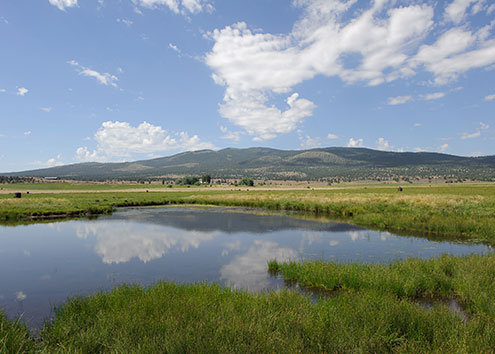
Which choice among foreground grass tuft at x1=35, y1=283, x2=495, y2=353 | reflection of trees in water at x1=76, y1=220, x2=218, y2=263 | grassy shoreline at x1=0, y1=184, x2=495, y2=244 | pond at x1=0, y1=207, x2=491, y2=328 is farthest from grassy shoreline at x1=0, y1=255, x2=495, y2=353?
grassy shoreline at x1=0, y1=184, x2=495, y2=244

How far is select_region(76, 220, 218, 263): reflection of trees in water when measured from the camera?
61.1 ft

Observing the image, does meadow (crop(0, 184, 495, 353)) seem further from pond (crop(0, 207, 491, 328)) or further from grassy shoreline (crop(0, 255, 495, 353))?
pond (crop(0, 207, 491, 328))

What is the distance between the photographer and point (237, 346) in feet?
17.6

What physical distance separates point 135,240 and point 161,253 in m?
5.28

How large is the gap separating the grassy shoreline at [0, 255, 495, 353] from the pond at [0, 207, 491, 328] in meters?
2.58

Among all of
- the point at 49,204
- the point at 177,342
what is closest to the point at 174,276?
the point at 177,342

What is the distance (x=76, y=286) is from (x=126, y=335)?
27.0 ft

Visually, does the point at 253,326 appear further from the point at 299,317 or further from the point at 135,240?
the point at 135,240

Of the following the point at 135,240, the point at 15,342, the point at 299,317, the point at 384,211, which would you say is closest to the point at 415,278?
the point at 299,317

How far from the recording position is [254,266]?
50.8ft

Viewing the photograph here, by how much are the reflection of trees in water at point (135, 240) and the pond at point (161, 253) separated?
0.22ft

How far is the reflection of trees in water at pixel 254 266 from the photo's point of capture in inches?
491

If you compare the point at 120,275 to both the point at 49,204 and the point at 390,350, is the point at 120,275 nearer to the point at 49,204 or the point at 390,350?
the point at 390,350

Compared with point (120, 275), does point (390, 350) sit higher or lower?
higher
